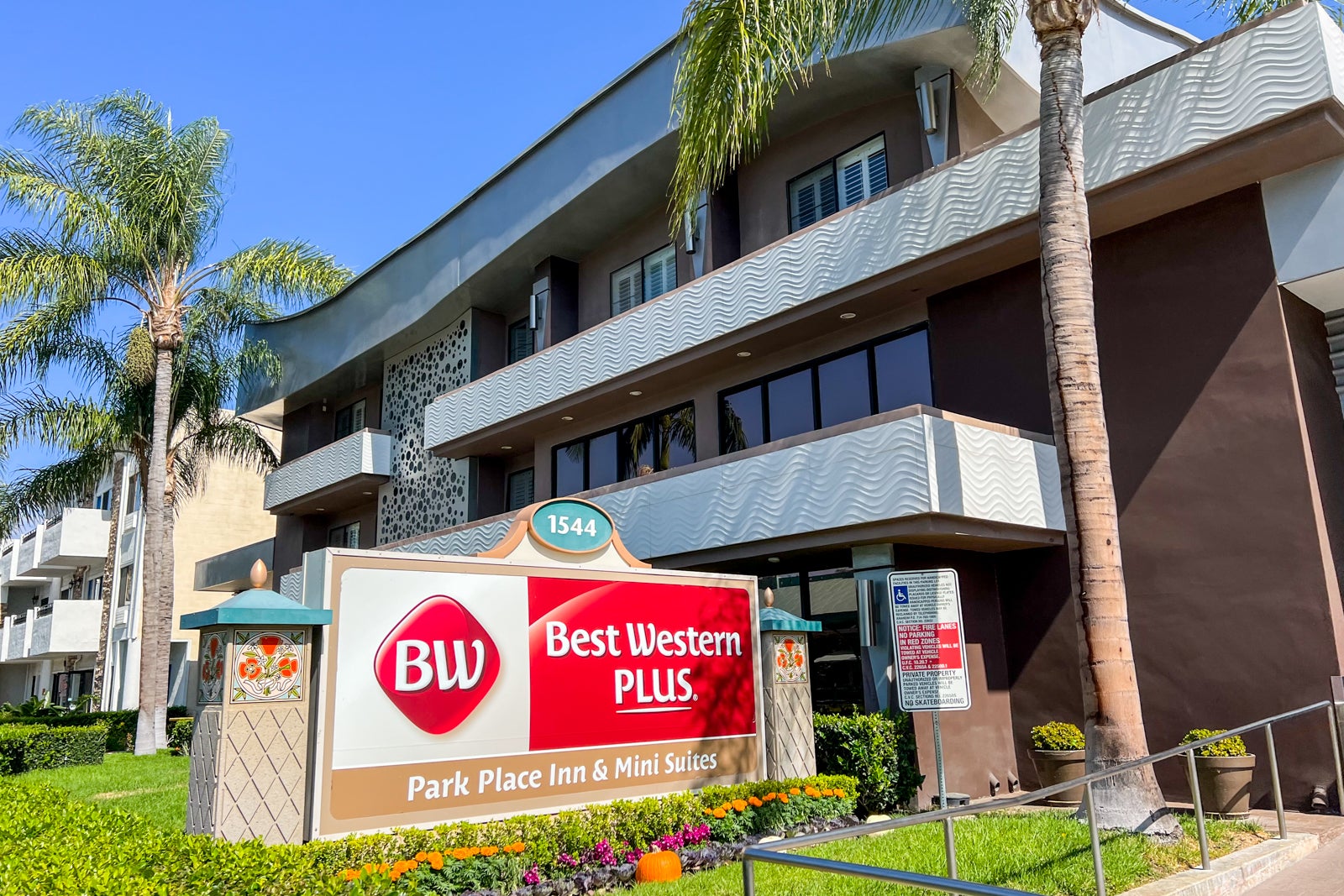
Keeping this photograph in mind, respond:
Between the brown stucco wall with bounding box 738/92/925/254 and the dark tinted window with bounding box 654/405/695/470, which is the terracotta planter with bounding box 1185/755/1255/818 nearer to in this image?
the brown stucco wall with bounding box 738/92/925/254

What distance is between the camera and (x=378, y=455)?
2698 centimetres

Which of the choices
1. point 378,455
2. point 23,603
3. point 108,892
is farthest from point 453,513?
point 23,603

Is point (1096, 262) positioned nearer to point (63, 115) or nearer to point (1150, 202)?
point (1150, 202)

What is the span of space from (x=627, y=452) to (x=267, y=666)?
42.8ft

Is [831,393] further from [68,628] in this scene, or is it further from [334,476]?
[68,628]

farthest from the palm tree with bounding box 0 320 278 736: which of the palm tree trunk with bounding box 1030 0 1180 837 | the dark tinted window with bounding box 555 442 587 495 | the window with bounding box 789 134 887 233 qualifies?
the palm tree trunk with bounding box 1030 0 1180 837

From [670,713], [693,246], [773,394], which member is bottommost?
[670,713]

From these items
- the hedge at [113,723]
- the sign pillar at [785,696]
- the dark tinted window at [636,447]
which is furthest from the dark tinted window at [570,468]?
the hedge at [113,723]

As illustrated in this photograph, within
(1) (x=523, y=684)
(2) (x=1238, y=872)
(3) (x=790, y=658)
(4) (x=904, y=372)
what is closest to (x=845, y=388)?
(4) (x=904, y=372)

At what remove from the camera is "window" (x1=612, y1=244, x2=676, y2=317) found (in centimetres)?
2092

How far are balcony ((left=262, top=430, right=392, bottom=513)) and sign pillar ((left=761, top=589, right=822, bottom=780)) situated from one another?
1753 centimetres

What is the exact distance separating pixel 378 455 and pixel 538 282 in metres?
7.36

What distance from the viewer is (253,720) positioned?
7859 mm

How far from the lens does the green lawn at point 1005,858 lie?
7766mm
